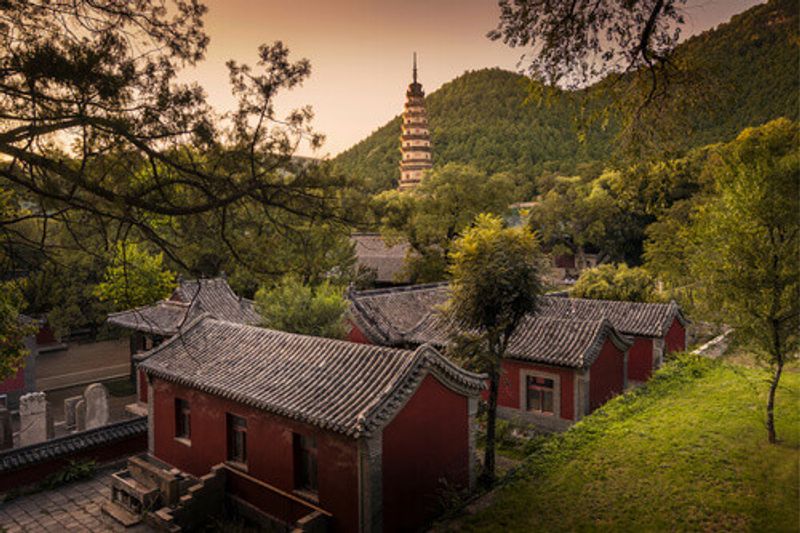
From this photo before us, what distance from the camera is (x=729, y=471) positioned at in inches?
410

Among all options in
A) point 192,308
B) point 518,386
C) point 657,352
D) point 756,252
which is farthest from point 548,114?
point 756,252

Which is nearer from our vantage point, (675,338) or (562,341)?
(562,341)

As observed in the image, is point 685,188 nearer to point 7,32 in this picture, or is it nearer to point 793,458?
point 793,458

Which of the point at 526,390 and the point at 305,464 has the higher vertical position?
the point at 305,464

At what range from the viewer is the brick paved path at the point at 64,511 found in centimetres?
1104

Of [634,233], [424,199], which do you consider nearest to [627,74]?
[424,199]

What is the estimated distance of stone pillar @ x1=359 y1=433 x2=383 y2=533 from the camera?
893 cm

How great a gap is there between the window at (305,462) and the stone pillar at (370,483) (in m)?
1.46

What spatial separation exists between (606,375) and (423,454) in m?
8.06

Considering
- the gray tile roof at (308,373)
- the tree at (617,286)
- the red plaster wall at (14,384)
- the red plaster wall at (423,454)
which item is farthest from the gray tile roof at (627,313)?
the red plaster wall at (14,384)

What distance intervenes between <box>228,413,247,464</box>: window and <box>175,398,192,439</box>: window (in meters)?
1.78

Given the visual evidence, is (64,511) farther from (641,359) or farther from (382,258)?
(382,258)

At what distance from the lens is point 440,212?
3281 cm

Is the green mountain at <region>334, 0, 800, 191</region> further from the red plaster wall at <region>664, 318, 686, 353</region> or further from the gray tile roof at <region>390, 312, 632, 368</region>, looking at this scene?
the red plaster wall at <region>664, 318, 686, 353</region>
